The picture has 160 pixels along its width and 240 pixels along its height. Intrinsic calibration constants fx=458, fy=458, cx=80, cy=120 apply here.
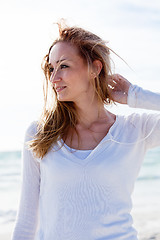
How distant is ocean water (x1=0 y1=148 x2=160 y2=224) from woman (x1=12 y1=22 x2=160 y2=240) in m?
5.35

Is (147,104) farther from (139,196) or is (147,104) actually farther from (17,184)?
(17,184)

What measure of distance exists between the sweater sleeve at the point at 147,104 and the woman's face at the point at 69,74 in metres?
0.27

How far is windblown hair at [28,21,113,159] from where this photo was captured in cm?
278

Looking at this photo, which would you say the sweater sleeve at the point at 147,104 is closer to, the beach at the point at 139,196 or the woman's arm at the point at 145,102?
the woman's arm at the point at 145,102

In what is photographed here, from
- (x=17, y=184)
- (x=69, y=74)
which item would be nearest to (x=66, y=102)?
(x=69, y=74)

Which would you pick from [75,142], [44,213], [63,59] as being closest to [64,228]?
[44,213]

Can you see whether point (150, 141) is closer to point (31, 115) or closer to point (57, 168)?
point (57, 168)

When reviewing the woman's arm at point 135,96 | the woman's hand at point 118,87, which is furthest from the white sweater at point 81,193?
the woman's hand at point 118,87

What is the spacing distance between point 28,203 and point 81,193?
33 centimetres

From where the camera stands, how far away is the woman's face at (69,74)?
263 centimetres

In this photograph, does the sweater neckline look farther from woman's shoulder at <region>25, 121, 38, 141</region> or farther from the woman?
woman's shoulder at <region>25, 121, 38, 141</region>

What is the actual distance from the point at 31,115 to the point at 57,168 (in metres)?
15.9

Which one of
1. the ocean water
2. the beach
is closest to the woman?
the beach

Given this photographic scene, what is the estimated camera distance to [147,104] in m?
2.80
